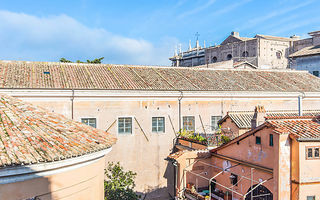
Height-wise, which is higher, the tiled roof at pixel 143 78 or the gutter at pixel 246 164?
the tiled roof at pixel 143 78

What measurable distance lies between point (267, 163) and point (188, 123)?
915 centimetres

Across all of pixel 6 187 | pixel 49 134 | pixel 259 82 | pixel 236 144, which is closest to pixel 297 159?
pixel 236 144

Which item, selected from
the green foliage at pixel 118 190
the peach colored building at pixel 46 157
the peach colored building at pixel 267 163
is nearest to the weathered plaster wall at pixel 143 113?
the green foliage at pixel 118 190

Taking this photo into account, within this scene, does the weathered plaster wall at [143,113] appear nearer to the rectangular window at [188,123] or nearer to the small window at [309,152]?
the rectangular window at [188,123]

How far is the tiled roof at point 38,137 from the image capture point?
24.2 feet

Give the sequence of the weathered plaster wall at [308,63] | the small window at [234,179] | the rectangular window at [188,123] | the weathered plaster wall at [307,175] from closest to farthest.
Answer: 1. the weathered plaster wall at [307,175]
2. the small window at [234,179]
3. the rectangular window at [188,123]
4. the weathered plaster wall at [308,63]

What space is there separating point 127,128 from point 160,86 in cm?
349

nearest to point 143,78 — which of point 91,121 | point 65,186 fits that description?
point 91,121

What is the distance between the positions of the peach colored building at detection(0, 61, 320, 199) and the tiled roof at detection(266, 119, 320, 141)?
8839 mm

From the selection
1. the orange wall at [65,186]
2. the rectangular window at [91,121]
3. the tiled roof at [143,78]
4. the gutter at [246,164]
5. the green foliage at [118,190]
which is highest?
the tiled roof at [143,78]

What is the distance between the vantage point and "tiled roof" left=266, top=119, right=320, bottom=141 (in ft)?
34.9

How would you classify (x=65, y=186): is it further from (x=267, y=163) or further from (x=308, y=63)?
(x=308, y=63)

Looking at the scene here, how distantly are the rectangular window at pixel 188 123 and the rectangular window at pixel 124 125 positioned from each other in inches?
144

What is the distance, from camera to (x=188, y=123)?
20.7m
